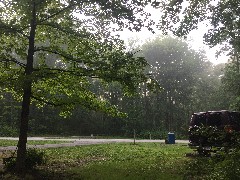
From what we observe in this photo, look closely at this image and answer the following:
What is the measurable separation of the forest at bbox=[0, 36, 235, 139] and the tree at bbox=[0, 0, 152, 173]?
28.8 meters

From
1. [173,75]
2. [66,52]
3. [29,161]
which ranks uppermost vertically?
[173,75]

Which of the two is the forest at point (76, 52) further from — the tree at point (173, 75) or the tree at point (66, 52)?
the tree at point (173, 75)

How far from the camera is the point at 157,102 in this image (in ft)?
169

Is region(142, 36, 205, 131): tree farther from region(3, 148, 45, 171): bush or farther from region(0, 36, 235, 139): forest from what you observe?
region(3, 148, 45, 171): bush

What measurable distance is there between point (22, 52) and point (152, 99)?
152ft

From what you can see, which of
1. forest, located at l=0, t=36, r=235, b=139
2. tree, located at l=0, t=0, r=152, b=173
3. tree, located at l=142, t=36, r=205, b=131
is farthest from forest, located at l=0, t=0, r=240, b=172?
tree, located at l=142, t=36, r=205, b=131

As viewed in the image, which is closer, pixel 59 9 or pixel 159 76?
pixel 59 9

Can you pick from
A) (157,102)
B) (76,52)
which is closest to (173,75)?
(157,102)

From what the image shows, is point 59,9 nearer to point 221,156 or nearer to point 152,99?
point 221,156

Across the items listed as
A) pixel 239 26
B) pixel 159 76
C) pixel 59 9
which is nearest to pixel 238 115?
pixel 239 26

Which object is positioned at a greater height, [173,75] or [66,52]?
[173,75]

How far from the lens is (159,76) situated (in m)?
53.5

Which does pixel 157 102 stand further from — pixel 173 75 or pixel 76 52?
pixel 76 52

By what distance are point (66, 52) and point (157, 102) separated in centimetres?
4257
